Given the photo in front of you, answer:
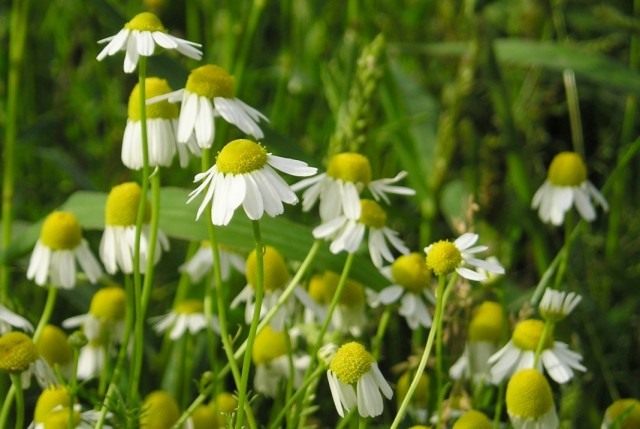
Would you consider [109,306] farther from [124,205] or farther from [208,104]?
[208,104]

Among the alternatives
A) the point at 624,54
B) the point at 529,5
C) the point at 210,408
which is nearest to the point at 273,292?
the point at 210,408

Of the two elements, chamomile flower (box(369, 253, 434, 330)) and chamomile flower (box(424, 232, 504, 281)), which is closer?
chamomile flower (box(424, 232, 504, 281))

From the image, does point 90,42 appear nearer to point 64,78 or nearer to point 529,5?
point 64,78

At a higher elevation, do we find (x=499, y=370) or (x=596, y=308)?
(x=499, y=370)

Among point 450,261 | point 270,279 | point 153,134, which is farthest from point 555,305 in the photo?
point 153,134

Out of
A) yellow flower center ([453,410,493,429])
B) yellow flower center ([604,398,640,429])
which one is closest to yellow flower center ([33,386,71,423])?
yellow flower center ([453,410,493,429])

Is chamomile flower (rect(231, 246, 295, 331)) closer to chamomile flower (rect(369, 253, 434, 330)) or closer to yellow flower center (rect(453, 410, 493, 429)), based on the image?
chamomile flower (rect(369, 253, 434, 330))
